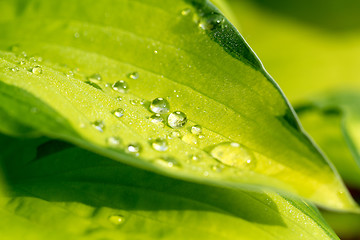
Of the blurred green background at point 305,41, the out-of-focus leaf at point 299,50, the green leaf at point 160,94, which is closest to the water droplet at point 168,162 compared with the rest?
the green leaf at point 160,94

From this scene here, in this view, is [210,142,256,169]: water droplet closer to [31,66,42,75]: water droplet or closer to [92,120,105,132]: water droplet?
[92,120,105,132]: water droplet

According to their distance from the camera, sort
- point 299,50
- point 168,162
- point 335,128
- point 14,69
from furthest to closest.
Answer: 1. point 299,50
2. point 335,128
3. point 14,69
4. point 168,162

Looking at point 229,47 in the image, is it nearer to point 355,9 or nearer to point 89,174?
point 89,174

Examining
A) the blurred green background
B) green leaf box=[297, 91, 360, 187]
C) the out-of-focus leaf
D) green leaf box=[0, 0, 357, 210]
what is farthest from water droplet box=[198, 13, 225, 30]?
the out-of-focus leaf

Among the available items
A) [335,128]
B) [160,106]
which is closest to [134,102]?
[160,106]

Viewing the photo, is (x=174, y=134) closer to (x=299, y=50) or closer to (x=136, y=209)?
(x=136, y=209)
